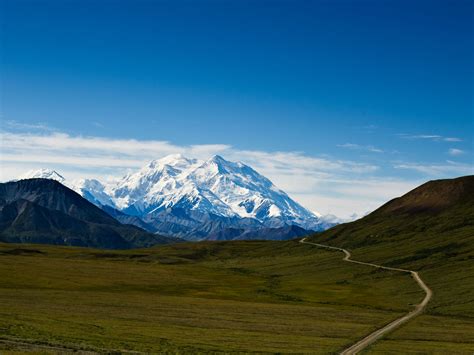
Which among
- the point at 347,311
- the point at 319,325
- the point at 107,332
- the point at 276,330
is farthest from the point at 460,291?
the point at 107,332

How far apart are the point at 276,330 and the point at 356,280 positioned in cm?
11479

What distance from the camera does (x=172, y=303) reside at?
116875 mm

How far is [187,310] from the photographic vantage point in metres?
104

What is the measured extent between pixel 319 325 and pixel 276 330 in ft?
37.3

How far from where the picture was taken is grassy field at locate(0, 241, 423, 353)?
6662cm

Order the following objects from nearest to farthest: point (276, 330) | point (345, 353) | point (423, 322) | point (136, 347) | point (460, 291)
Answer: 1. point (136, 347)
2. point (345, 353)
3. point (276, 330)
4. point (423, 322)
5. point (460, 291)

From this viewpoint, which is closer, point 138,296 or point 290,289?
point 138,296

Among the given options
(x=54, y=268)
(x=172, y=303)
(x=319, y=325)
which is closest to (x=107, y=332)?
(x=319, y=325)

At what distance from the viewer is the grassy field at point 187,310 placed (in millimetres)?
66625

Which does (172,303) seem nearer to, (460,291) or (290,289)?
(290,289)

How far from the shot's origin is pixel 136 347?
60719mm

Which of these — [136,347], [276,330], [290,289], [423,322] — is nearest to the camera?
[136,347]

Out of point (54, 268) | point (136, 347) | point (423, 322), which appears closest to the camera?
point (136, 347)

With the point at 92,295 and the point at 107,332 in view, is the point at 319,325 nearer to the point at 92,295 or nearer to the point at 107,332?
the point at 107,332
